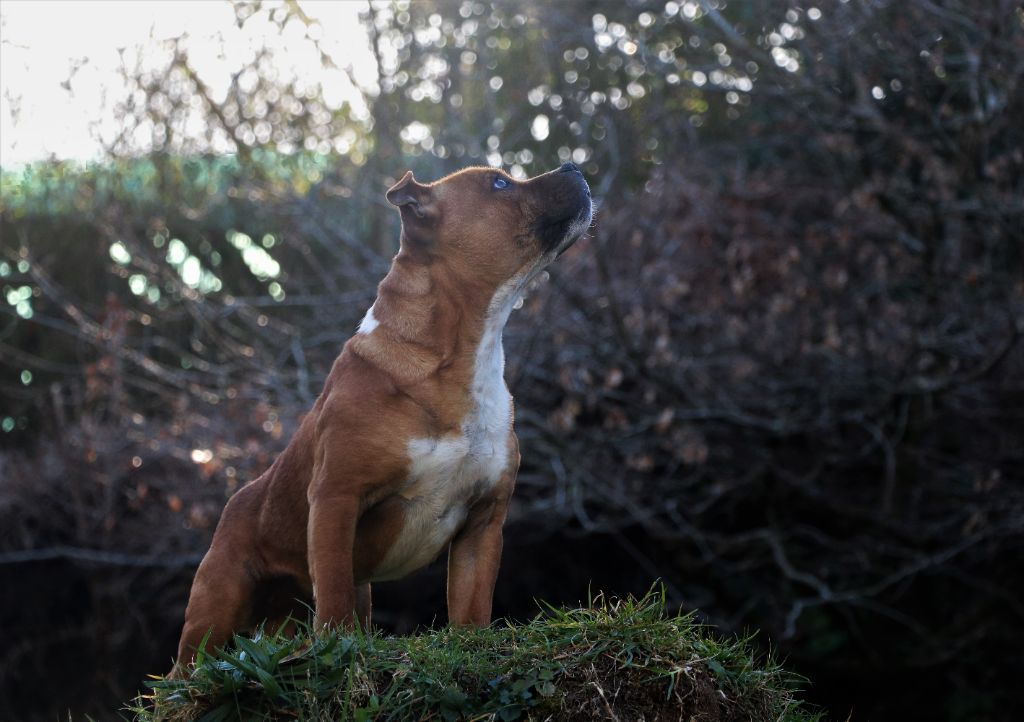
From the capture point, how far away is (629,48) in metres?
11.6

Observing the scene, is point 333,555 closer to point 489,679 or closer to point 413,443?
point 413,443

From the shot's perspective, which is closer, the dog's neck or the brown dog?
the brown dog

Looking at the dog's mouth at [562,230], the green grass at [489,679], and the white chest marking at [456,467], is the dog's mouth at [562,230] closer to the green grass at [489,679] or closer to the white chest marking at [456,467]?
the white chest marking at [456,467]

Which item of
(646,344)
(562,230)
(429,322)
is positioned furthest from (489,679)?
(646,344)

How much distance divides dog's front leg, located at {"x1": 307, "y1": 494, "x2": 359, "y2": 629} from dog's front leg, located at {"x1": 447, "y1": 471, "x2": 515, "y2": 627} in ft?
1.60

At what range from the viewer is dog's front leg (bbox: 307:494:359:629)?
4246 mm

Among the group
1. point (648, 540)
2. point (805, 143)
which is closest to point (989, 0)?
point (805, 143)

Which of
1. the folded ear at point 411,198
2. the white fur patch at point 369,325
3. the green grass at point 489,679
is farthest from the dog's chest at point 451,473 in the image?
the green grass at point 489,679

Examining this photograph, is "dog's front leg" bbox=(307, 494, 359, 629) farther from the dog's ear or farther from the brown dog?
the dog's ear

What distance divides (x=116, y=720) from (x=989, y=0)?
9.04 m

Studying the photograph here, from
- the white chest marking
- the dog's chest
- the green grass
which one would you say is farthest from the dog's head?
the green grass

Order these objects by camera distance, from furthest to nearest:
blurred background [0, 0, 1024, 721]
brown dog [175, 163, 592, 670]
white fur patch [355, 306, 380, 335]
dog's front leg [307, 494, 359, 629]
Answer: blurred background [0, 0, 1024, 721] < white fur patch [355, 306, 380, 335] < brown dog [175, 163, 592, 670] < dog's front leg [307, 494, 359, 629]

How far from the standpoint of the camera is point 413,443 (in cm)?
443

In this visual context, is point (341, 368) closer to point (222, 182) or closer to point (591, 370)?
point (591, 370)
